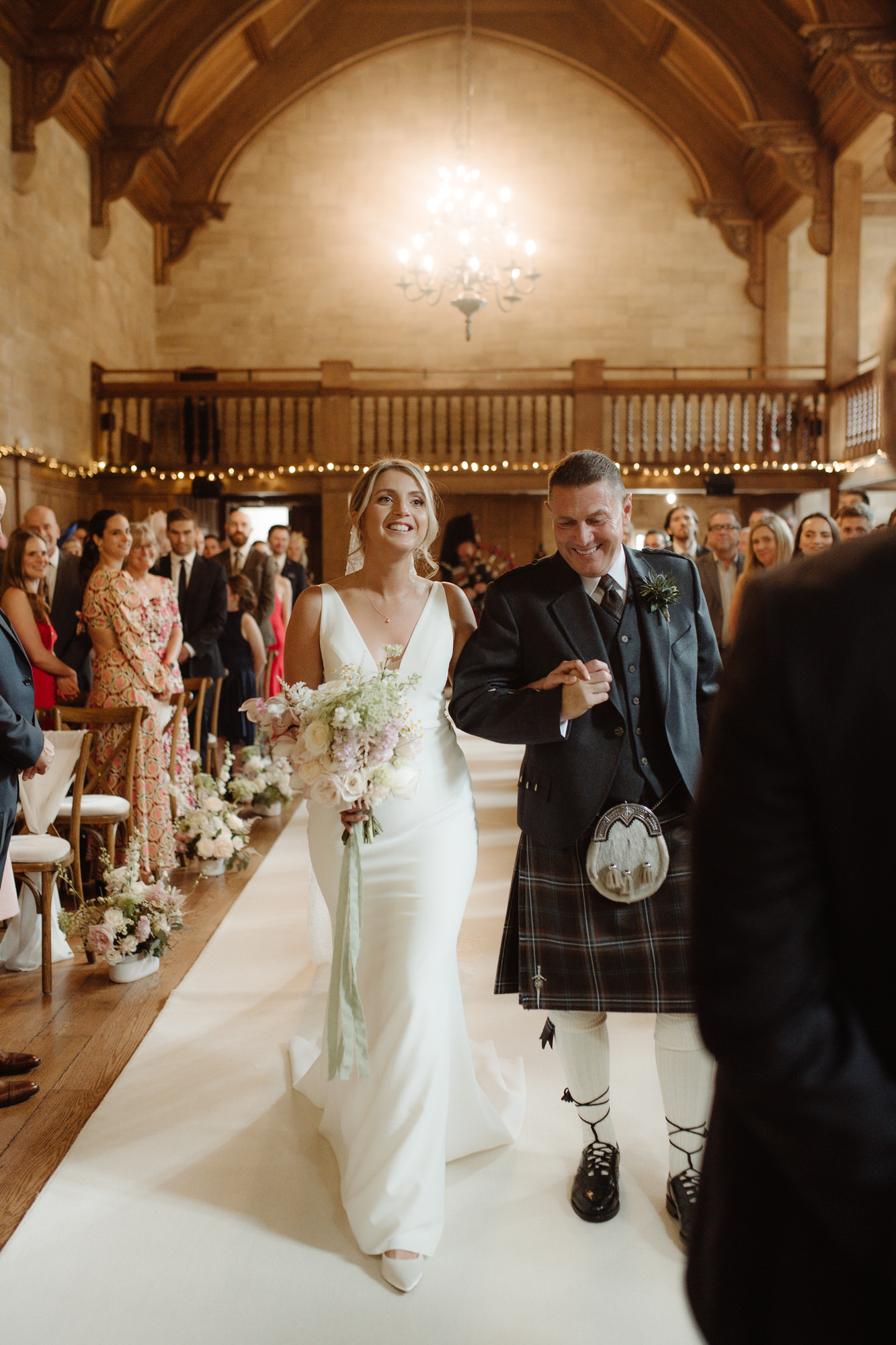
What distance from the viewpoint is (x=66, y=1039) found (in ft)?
11.3

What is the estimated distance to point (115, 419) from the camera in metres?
12.8

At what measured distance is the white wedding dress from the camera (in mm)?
2277

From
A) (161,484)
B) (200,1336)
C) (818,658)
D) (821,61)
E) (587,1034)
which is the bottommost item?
(200,1336)

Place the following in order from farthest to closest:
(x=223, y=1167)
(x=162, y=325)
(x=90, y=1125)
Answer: (x=162, y=325)
(x=90, y=1125)
(x=223, y=1167)

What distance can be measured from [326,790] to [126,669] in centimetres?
300

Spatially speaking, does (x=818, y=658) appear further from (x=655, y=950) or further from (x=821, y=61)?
(x=821, y=61)

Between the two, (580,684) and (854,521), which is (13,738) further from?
(854,521)

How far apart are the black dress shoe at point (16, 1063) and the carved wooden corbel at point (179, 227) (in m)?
13.8

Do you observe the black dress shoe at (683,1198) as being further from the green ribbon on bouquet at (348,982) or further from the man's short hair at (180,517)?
the man's short hair at (180,517)

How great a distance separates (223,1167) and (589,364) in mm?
12113

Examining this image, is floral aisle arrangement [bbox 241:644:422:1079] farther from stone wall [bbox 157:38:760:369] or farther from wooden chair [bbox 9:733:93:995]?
stone wall [bbox 157:38:760:369]

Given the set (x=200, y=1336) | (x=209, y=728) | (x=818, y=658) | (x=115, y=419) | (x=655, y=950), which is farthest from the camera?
(x=115, y=419)

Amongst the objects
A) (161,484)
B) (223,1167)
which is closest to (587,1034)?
(223,1167)

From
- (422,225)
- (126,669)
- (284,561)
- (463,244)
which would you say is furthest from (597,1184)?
(422,225)
